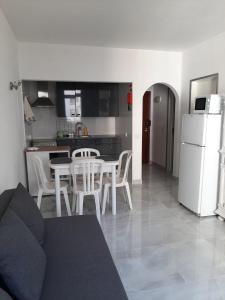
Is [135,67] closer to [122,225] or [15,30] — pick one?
[15,30]

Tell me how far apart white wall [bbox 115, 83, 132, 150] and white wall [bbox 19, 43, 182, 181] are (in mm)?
265

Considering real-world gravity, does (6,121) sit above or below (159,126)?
above

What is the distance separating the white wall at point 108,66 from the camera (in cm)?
411

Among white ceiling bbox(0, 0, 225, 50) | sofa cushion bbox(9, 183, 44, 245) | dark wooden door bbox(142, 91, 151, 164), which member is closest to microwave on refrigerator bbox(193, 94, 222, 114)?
white ceiling bbox(0, 0, 225, 50)

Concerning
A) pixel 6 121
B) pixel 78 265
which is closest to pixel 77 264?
pixel 78 265

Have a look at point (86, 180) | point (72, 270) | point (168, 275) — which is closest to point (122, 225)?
point (86, 180)

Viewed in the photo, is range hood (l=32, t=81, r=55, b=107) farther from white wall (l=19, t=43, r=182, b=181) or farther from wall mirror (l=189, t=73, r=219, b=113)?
wall mirror (l=189, t=73, r=219, b=113)

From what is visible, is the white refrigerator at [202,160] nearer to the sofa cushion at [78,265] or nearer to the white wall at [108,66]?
the white wall at [108,66]

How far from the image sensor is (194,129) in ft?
10.7

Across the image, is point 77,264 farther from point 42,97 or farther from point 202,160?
point 42,97

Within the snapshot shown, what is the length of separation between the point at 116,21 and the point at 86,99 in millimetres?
2682

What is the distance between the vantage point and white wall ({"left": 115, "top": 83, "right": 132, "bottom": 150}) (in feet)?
16.5

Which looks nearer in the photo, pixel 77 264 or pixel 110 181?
pixel 77 264

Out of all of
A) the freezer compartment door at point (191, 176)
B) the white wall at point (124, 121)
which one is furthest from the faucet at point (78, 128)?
the freezer compartment door at point (191, 176)
